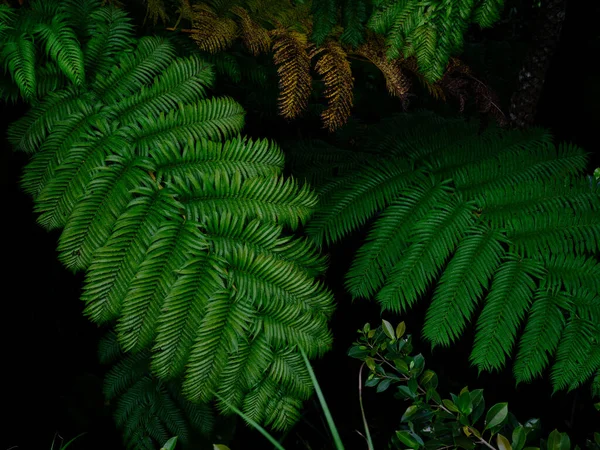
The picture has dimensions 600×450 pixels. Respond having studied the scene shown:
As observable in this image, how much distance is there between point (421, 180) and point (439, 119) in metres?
0.42

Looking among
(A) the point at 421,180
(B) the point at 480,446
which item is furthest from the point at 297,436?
(A) the point at 421,180

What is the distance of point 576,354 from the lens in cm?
141

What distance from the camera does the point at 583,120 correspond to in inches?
124

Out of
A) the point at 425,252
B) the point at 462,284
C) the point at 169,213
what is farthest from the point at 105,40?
the point at 462,284

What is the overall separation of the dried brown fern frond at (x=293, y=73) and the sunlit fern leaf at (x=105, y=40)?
A: 460 mm

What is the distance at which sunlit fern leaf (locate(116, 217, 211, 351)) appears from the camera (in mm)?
1247

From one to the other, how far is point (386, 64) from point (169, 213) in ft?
3.06

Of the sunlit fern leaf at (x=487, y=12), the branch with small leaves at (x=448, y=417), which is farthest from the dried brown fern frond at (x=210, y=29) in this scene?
the branch with small leaves at (x=448, y=417)

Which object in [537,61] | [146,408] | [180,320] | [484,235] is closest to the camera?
[180,320]

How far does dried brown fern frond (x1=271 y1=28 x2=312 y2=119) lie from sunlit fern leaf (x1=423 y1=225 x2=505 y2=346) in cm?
68

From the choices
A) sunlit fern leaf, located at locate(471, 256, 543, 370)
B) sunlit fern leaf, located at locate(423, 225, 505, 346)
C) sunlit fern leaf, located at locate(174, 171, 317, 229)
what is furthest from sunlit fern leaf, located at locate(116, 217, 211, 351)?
sunlit fern leaf, located at locate(471, 256, 543, 370)

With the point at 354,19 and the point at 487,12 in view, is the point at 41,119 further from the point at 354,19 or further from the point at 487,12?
the point at 487,12

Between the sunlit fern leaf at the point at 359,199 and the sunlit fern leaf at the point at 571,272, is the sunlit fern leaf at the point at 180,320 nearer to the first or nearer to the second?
the sunlit fern leaf at the point at 359,199

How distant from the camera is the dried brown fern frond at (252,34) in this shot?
1602 millimetres
